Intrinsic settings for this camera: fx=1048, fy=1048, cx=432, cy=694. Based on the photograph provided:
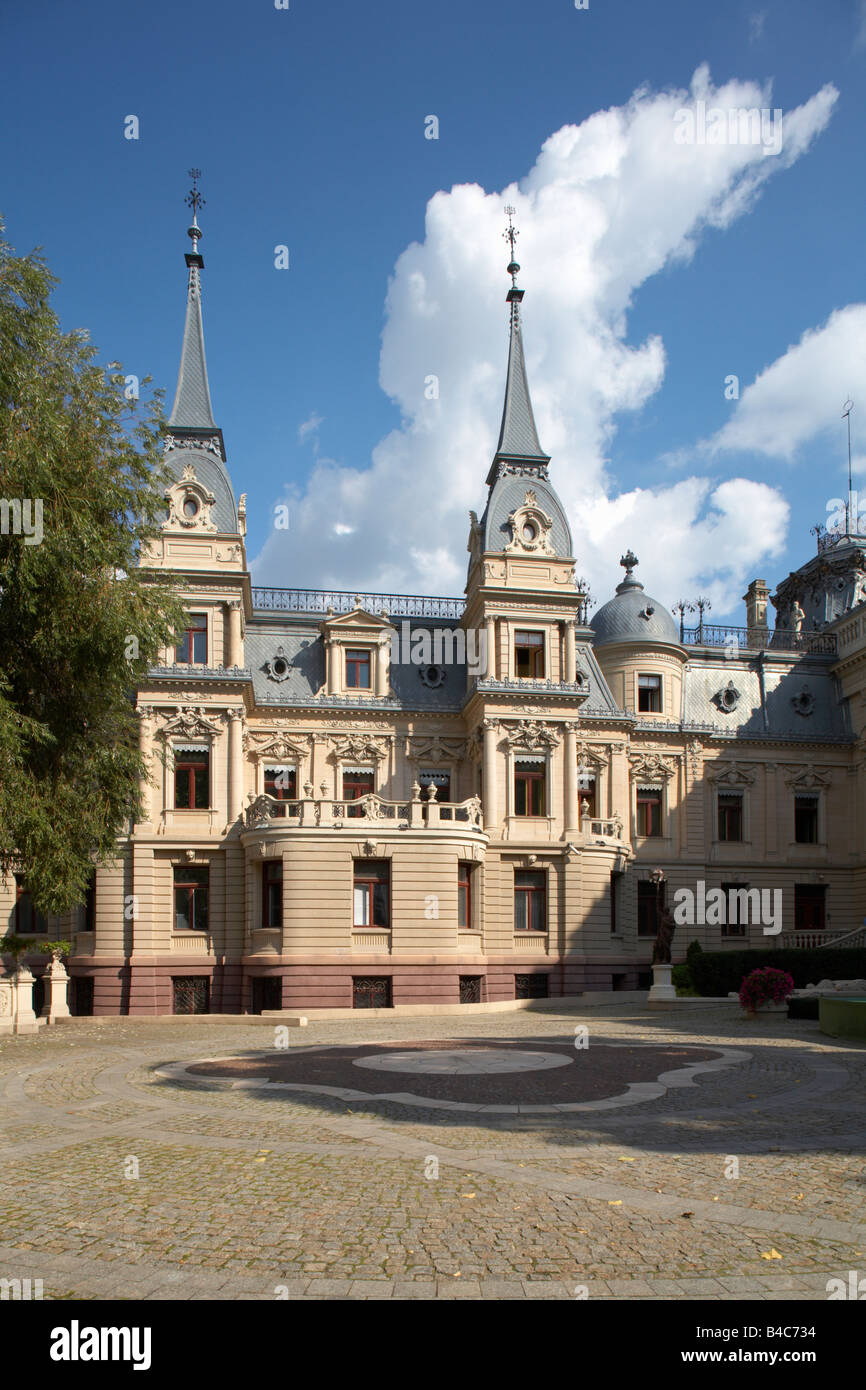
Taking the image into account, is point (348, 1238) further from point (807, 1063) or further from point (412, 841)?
point (412, 841)

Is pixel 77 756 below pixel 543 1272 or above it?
above

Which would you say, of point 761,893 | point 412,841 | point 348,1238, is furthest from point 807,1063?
point 761,893

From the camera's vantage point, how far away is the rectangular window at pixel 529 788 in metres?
40.9

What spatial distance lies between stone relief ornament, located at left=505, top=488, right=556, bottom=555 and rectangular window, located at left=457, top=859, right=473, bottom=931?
1283cm

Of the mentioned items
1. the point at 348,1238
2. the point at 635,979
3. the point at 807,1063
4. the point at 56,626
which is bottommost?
the point at 635,979

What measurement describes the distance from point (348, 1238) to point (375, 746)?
35.1m

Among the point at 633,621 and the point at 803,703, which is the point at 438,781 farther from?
the point at 803,703

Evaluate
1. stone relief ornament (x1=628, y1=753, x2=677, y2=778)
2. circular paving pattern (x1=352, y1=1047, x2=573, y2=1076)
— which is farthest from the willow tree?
stone relief ornament (x1=628, y1=753, x2=677, y2=778)

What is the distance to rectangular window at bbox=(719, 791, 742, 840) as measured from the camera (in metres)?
48.9

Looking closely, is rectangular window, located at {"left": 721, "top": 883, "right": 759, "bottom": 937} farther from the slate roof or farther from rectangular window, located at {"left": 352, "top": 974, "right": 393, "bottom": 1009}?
rectangular window, located at {"left": 352, "top": 974, "right": 393, "bottom": 1009}

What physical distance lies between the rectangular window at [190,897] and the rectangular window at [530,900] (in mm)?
11727

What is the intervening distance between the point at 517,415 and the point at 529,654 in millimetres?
11099

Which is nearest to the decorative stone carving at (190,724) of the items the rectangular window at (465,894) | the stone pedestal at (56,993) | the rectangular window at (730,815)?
the stone pedestal at (56,993)

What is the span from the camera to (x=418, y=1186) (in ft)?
33.4
